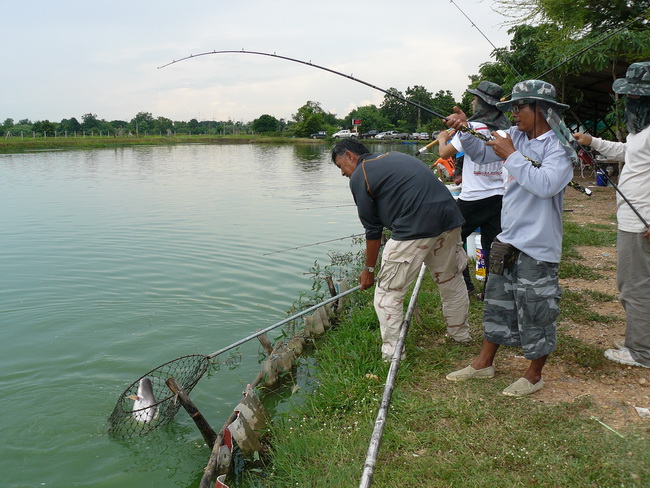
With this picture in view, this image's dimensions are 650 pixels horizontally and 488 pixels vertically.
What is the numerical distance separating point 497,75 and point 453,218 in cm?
1818

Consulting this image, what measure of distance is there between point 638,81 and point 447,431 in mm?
2798

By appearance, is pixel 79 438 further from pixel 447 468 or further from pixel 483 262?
pixel 483 262

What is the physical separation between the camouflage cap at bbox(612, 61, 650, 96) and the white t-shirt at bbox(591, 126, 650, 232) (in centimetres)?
27

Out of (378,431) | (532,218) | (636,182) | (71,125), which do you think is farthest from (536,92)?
(71,125)

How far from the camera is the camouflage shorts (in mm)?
3604

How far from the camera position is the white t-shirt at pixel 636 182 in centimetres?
397

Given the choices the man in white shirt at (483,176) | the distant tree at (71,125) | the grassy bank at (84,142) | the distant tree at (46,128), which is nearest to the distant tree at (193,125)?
the distant tree at (71,125)

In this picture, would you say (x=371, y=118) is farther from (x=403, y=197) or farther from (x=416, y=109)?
(x=403, y=197)

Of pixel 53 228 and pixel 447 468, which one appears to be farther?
pixel 53 228

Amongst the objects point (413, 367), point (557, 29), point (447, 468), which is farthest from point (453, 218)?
point (557, 29)

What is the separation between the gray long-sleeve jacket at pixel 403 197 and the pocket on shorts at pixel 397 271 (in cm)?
16

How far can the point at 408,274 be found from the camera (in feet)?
14.3

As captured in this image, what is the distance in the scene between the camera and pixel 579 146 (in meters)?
3.64

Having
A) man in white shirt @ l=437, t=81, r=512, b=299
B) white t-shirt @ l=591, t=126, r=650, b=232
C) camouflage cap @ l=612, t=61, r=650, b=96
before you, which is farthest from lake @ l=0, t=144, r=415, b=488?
camouflage cap @ l=612, t=61, r=650, b=96
